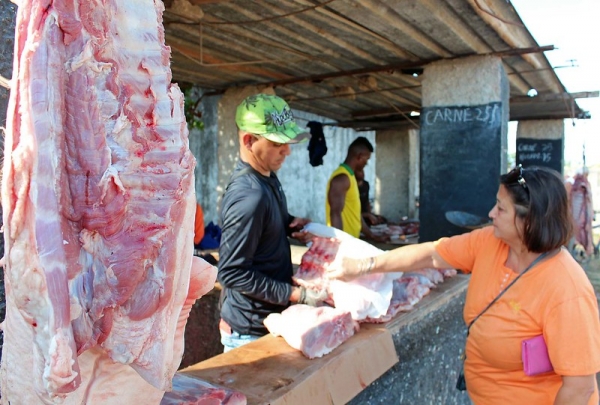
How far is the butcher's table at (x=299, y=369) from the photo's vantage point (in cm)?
201

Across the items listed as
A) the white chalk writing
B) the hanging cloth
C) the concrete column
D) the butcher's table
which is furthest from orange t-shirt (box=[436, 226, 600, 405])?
the concrete column

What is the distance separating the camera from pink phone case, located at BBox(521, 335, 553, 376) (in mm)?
2252

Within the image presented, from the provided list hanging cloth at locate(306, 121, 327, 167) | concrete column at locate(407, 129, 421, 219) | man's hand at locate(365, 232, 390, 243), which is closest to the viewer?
man's hand at locate(365, 232, 390, 243)

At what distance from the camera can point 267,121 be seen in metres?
2.61

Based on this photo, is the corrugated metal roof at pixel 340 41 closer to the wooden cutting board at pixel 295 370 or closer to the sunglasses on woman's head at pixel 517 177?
the sunglasses on woman's head at pixel 517 177

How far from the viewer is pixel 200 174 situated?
26.5 ft

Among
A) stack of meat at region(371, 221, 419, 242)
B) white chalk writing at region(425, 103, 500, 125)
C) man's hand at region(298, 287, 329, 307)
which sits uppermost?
white chalk writing at region(425, 103, 500, 125)

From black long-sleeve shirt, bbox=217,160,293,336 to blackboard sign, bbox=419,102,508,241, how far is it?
3.71 m

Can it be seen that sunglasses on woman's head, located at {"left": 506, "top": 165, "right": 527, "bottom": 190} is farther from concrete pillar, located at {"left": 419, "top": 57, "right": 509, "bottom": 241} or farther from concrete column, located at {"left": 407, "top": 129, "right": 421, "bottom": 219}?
concrete column, located at {"left": 407, "top": 129, "right": 421, "bottom": 219}

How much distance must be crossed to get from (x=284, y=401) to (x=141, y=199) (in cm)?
117

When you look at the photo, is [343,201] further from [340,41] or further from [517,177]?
[517,177]

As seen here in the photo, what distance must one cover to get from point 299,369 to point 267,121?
1.25m

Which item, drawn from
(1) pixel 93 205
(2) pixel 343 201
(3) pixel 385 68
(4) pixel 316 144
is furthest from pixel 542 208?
(4) pixel 316 144

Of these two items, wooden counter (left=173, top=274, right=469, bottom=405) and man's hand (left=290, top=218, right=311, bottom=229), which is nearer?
wooden counter (left=173, top=274, right=469, bottom=405)
